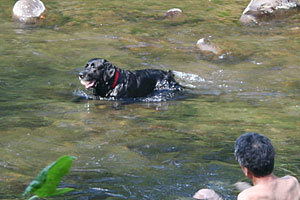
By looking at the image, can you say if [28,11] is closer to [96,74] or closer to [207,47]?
[207,47]

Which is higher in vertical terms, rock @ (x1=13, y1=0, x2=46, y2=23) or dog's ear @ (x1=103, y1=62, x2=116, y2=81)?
rock @ (x1=13, y1=0, x2=46, y2=23)

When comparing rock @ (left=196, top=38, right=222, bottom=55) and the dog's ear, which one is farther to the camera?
rock @ (left=196, top=38, right=222, bottom=55)

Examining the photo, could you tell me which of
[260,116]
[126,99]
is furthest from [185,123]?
[126,99]

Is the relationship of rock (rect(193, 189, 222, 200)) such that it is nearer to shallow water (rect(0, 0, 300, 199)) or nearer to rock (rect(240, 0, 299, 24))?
shallow water (rect(0, 0, 300, 199))

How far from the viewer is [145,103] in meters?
9.38

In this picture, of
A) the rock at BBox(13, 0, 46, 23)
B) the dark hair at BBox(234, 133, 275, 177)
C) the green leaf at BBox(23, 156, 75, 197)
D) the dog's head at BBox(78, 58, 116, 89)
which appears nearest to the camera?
the green leaf at BBox(23, 156, 75, 197)

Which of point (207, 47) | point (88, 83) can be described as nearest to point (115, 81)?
point (88, 83)

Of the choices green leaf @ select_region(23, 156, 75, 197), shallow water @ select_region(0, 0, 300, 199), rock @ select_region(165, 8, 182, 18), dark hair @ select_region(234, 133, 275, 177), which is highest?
green leaf @ select_region(23, 156, 75, 197)

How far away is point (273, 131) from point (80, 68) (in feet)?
17.2

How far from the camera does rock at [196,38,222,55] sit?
12609mm

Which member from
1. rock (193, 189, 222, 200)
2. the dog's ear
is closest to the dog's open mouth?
the dog's ear

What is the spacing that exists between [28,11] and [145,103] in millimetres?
7677

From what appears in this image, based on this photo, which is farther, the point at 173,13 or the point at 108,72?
the point at 173,13

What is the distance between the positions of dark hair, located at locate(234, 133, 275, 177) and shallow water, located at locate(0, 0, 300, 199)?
1.69 metres
